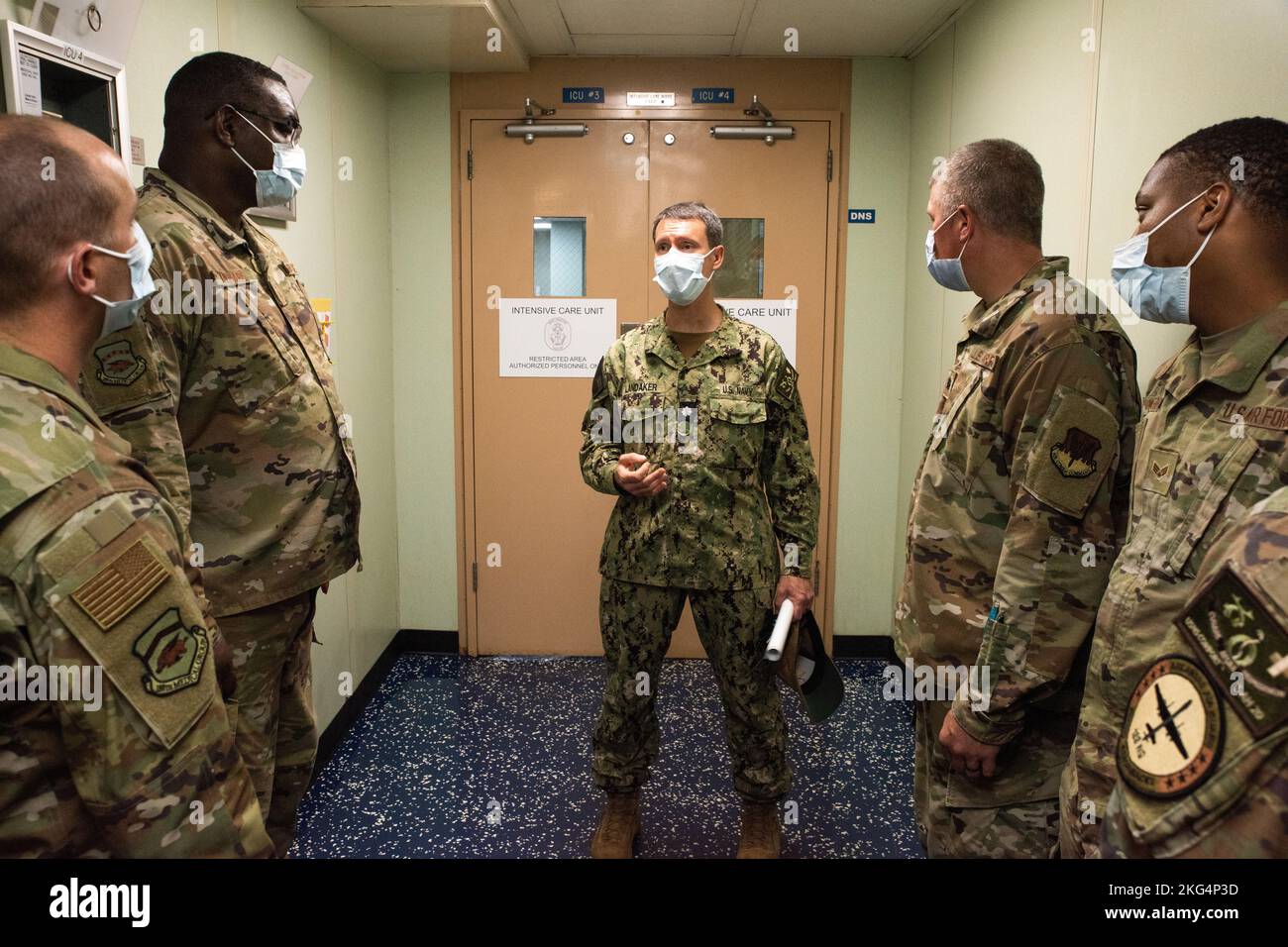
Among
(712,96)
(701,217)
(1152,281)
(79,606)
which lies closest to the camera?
(79,606)

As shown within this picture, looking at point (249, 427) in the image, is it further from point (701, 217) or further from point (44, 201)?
point (701, 217)

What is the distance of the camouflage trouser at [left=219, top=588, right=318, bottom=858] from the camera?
167 centimetres

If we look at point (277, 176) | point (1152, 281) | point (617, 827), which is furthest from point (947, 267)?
point (617, 827)

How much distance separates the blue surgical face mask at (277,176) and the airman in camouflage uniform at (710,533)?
3.06 feet

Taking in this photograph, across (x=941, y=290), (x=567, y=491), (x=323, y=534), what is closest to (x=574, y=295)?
(x=567, y=491)

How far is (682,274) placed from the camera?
7.34 feet

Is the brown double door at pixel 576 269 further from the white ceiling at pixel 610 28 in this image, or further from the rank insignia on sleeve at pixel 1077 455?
A: the rank insignia on sleeve at pixel 1077 455

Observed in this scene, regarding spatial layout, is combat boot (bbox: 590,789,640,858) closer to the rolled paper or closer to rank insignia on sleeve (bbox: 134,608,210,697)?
the rolled paper

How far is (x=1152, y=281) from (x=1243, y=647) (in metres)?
0.80

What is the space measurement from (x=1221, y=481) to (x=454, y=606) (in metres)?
3.16

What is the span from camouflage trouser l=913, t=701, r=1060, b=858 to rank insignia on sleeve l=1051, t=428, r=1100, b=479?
52 centimetres

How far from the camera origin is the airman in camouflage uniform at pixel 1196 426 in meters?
1.10
